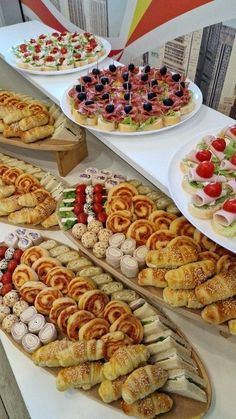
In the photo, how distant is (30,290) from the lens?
1809 millimetres

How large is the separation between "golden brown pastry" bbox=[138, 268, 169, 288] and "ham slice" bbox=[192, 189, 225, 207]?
33cm

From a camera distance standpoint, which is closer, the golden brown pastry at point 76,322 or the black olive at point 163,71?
the golden brown pastry at point 76,322

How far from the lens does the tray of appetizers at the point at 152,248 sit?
4.72 feet

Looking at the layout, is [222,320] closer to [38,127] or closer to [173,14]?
[38,127]

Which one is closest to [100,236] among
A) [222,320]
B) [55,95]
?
[222,320]

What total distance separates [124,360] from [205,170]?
81 centimetres

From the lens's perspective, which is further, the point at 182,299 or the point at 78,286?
the point at 78,286

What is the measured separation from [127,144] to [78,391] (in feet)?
3.72

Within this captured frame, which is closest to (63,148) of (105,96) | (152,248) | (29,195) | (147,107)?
(29,195)

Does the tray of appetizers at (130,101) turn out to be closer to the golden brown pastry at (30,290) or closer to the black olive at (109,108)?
the black olive at (109,108)

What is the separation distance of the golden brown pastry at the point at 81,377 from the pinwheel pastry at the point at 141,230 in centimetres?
56

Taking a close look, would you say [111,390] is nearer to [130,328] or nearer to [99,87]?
[130,328]

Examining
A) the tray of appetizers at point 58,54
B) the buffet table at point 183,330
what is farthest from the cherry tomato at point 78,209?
the tray of appetizers at point 58,54

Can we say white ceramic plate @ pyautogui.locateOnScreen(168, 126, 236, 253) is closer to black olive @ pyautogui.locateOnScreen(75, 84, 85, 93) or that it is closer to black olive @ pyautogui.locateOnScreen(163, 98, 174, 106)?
black olive @ pyautogui.locateOnScreen(163, 98, 174, 106)
